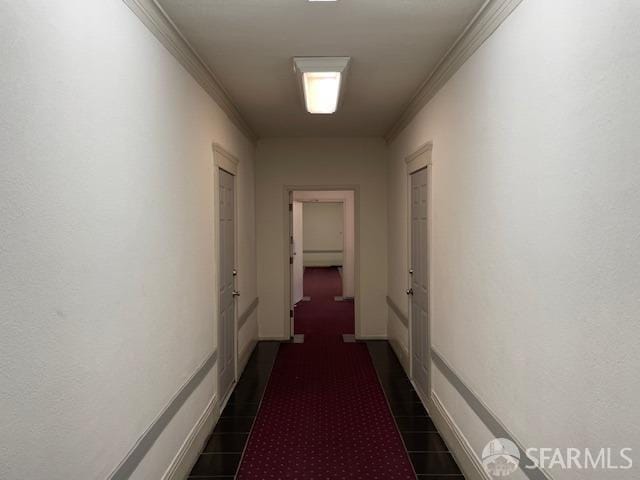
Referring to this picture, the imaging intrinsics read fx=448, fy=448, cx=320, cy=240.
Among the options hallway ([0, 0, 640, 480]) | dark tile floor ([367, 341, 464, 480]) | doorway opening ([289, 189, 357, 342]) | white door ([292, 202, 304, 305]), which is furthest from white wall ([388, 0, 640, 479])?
white door ([292, 202, 304, 305])

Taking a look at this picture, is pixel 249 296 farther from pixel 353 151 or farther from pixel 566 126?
pixel 566 126

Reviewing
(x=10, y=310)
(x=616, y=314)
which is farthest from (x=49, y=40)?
(x=616, y=314)

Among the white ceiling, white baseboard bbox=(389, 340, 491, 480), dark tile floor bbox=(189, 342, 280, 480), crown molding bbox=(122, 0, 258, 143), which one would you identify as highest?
the white ceiling

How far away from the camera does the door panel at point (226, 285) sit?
3844 millimetres

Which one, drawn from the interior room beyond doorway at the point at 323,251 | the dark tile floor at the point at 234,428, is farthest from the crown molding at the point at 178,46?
the interior room beyond doorway at the point at 323,251

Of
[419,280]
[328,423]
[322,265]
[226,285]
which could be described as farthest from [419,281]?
[322,265]

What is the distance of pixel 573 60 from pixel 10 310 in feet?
6.29

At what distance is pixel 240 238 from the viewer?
4.78 metres

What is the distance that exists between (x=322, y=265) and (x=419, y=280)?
453 inches

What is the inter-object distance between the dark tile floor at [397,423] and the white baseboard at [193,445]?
52mm

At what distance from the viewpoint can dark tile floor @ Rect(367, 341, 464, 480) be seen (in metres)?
2.80

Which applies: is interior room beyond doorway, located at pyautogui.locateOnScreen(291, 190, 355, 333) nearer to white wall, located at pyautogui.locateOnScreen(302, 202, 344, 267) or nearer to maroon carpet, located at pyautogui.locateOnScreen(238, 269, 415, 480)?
white wall, located at pyautogui.locateOnScreen(302, 202, 344, 267)

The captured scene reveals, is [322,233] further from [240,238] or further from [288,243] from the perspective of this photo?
[240,238]

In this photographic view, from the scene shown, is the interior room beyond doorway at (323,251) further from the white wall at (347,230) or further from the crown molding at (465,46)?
the crown molding at (465,46)
